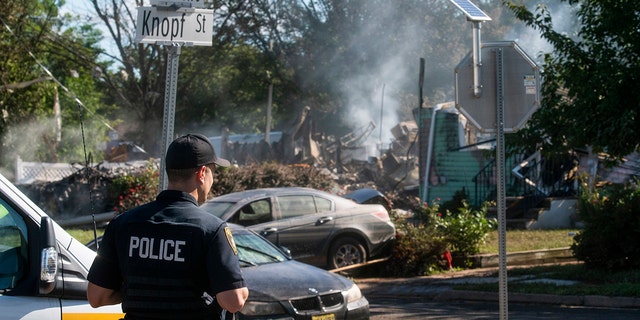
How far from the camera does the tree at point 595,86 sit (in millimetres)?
11812

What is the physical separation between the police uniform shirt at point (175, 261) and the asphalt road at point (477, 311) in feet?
24.0

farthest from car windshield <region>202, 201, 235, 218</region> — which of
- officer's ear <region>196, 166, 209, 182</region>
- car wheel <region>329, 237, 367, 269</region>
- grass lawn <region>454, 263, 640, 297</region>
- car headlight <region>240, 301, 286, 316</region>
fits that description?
officer's ear <region>196, 166, 209, 182</region>

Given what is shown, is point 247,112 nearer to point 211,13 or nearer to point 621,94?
point 621,94

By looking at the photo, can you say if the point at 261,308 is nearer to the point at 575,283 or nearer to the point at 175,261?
the point at 175,261

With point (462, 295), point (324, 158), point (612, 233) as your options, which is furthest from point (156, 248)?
point (324, 158)

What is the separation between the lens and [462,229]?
49.7 feet

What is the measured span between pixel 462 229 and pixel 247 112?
29.0 m

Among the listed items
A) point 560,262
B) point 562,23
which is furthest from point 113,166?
point 562,23

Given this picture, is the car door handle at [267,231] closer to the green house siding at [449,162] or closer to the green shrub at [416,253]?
the green shrub at [416,253]

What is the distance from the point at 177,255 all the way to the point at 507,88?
4197 millimetres

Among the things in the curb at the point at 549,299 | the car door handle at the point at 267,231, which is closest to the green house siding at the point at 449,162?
the car door handle at the point at 267,231

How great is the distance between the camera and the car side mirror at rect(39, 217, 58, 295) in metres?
3.71

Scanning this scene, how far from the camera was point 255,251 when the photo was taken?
9328mm

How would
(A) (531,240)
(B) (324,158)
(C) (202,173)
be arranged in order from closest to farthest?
(C) (202,173)
(A) (531,240)
(B) (324,158)
